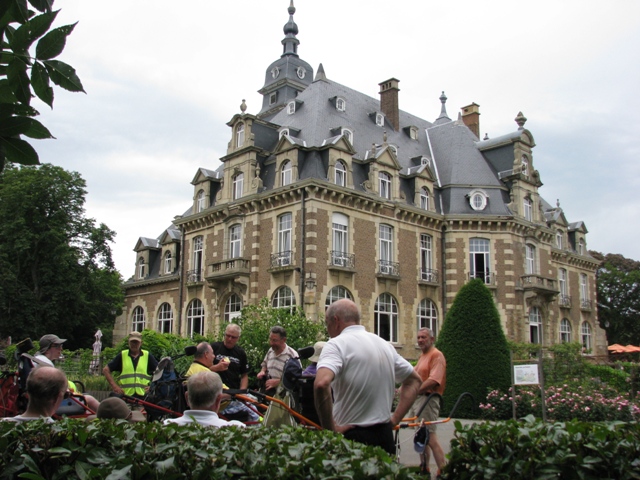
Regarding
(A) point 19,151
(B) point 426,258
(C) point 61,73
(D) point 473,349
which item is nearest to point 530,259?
(B) point 426,258

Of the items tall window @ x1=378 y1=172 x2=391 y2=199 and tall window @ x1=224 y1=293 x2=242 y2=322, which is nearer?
tall window @ x1=224 y1=293 x2=242 y2=322

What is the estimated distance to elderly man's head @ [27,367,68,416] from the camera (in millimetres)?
5176

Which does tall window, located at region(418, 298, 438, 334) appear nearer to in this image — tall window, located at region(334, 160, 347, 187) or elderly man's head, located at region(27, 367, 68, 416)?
tall window, located at region(334, 160, 347, 187)

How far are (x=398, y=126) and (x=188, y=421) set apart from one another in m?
32.2

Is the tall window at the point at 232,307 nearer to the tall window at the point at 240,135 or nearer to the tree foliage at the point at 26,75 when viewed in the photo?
the tall window at the point at 240,135

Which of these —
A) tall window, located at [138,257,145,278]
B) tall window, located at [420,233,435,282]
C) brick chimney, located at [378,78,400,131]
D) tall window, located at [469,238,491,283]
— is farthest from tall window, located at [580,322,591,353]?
tall window, located at [138,257,145,278]

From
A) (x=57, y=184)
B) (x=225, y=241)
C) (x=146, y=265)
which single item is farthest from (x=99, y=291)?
(x=225, y=241)

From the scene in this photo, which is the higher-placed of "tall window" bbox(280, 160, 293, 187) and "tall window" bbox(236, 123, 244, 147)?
"tall window" bbox(236, 123, 244, 147)

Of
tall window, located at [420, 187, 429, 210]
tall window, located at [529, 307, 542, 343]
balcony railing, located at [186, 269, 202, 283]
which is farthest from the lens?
balcony railing, located at [186, 269, 202, 283]

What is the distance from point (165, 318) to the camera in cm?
3750

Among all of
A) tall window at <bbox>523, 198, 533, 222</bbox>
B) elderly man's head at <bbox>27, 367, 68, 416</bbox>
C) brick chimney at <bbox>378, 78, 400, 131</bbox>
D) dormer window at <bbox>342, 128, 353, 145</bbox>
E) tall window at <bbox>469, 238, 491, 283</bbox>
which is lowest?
elderly man's head at <bbox>27, 367, 68, 416</bbox>

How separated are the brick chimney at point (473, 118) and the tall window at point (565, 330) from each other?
12.6 m

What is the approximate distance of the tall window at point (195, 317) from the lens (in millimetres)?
33000

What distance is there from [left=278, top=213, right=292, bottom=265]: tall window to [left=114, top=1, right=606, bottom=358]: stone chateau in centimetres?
6
